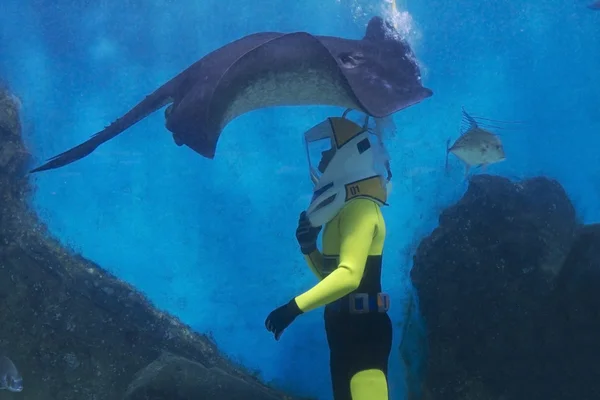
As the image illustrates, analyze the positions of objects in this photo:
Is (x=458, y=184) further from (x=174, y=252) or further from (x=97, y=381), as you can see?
(x=97, y=381)

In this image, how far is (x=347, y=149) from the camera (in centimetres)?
337

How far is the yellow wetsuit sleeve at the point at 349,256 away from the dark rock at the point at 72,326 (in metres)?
2.48

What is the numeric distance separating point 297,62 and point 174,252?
296 cm

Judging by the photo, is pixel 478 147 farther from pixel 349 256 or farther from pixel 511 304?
pixel 349 256

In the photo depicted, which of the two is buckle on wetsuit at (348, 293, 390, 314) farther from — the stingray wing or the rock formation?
the rock formation

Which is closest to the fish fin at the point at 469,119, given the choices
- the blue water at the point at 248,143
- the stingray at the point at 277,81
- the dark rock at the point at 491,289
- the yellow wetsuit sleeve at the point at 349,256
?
the blue water at the point at 248,143

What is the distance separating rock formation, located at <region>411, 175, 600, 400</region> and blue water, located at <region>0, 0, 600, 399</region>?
0.41 m

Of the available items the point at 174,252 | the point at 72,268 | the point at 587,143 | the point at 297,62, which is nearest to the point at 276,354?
the point at 174,252

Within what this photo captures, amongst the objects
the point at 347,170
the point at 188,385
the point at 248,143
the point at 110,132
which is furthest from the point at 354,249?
the point at 248,143

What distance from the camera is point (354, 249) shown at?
3025 mm

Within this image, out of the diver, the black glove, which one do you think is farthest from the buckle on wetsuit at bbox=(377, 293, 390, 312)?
the black glove

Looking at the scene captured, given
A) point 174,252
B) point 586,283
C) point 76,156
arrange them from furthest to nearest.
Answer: point 174,252
point 586,283
point 76,156

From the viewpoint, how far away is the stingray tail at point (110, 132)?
3.29 meters

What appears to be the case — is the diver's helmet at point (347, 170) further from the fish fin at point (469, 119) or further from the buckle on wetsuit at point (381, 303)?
the fish fin at point (469, 119)
